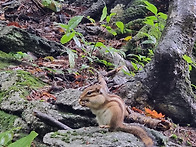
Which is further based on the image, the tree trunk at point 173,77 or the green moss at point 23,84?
the tree trunk at point 173,77

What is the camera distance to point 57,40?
6.78 metres

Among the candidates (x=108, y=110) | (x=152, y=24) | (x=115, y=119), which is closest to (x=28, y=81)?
(x=108, y=110)

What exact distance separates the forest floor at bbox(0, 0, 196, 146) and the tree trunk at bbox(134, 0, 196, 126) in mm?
271

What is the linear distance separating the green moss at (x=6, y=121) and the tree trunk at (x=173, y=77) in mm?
1890

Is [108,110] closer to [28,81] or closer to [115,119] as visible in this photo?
[115,119]

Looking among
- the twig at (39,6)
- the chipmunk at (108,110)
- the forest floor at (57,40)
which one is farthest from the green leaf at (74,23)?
the twig at (39,6)

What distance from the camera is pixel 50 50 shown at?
228 inches

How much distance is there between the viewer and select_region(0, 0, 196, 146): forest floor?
12.3ft

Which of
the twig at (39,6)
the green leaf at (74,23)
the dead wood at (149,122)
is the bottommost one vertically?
the dead wood at (149,122)

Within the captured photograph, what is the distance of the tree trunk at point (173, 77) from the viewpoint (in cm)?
388

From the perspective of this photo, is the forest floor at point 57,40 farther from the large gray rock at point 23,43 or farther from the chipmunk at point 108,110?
the chipmunk at point 108,110

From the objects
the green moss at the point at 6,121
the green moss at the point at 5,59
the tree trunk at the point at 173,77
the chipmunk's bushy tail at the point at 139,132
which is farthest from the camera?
the green moss at the point at 5,59

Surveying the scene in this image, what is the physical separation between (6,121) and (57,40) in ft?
13.1

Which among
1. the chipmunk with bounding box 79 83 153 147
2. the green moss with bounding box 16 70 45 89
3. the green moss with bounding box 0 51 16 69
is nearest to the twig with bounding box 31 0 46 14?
the green moss with bounding box 0 51 16 69
